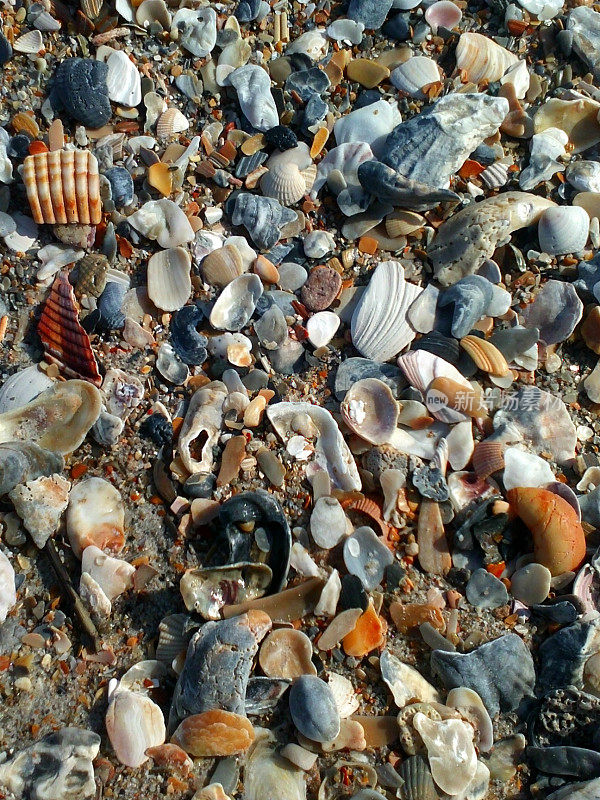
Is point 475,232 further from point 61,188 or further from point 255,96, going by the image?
point 61,188

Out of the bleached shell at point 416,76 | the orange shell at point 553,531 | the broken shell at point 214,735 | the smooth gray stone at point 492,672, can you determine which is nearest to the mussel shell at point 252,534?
the broken shell at point 214,735

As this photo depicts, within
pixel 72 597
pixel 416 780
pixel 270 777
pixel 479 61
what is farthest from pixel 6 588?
pixel 479 61

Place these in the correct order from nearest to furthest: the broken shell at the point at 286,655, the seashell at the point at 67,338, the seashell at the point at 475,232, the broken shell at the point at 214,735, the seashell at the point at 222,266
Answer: the broken shell at the point at 214,735 → the broken shell at the point at 286,655 → the seashell at the point at 67,338 → the seashell at the point at 222,266 → the seashell at the point at 475,232

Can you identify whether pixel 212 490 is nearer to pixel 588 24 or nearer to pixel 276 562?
pixel 276 562

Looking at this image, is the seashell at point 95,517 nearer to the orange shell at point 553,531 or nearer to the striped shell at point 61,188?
the striped shell at point 61,188

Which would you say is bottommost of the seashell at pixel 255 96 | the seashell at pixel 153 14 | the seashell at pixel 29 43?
the seashell at pixel 29 43

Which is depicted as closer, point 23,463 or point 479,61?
point 23,463

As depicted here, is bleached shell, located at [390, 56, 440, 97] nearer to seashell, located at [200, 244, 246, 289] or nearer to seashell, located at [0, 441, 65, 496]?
seashell, located at [200, 244, 246, 289]
